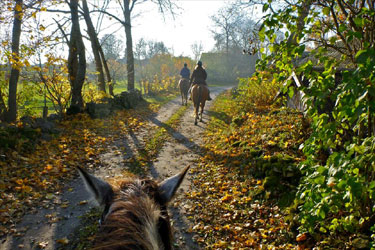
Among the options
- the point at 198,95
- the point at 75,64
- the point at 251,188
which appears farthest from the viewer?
the point at 198,95

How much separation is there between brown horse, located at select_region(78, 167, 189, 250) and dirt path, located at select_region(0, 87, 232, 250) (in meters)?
2.44

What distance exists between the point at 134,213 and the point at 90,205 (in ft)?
13.2

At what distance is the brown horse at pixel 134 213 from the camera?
59.7 inches

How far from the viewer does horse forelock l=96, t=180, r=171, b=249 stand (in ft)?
4.95

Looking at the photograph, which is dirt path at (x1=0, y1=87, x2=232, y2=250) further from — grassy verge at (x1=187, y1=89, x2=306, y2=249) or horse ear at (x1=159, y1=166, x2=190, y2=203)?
horse ear at (x1=159, y1=166, x2=190, y2=203)

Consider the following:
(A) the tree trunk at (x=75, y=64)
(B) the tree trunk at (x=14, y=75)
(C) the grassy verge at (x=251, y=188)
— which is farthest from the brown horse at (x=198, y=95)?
(B) the tree trunk at (x=14, y=75)

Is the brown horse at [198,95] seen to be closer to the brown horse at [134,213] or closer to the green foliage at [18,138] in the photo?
the green foliage at [18,138]

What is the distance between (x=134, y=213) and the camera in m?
1.68

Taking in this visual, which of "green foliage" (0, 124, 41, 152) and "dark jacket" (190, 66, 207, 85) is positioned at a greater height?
"dark jacket" (190, 66, 207, 85)

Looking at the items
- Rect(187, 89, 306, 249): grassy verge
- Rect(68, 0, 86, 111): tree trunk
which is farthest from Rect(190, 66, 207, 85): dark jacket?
Rect(187, 89, 306, 249): grassy verge

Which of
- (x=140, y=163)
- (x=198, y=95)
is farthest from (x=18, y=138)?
(x=198, y=95)

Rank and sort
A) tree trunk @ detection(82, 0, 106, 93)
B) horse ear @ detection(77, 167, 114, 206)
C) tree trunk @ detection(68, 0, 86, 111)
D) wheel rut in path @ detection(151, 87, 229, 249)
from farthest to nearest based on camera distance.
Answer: tree trunk @ detection(82, 0, 106, 93)
tree trunk @ detection(68, 0, 86, 111)
wheel rut in path @ detection(151, 87, 229, 249)
horse ear @ detection(77, 167, 114, 206)

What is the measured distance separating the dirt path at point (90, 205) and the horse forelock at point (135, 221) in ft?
8.19

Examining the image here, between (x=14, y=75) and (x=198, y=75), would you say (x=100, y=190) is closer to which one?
(x=14, y=75)
